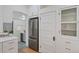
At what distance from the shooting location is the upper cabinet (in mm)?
2680

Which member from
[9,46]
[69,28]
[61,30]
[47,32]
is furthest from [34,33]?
[9,46]

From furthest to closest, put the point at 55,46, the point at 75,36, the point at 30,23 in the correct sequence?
the point at 30,23, the point at 55,46, the point at 75,36

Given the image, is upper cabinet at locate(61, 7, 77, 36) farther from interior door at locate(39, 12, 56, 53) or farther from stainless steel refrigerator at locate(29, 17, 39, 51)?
stainless steel refrigerator at locate(29, 17, 39, 51)

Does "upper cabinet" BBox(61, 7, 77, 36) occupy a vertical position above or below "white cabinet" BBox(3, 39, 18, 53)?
above

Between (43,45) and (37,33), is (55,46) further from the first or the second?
(37,33)

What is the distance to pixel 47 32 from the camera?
12.3ft

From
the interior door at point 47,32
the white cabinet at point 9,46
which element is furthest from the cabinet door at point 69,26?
the white cabinet at point 9,46

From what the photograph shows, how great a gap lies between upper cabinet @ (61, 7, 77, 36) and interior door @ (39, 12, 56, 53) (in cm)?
41

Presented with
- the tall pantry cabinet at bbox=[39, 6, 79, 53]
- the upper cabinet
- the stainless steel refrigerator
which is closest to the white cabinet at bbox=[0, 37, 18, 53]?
the tall pantry cabinet at bbox=[39, 6, 79, 53]

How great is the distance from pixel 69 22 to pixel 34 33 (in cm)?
216

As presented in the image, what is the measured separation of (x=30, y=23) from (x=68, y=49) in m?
2.77

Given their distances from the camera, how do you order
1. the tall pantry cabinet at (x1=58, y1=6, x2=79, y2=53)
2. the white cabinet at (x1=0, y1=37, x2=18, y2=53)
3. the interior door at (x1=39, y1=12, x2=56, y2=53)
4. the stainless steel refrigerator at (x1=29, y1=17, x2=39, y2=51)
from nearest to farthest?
the white cabinet at (x1=0, y1=37, x2=18, y2=53), the tall pantry cabinet at (x1=58, y1=6, x2=79, y2=53), the interior door at (x1=39, y1=12, x2=56, y2=53), the stainless steel refrigerator at (x1=29, y1=17, x2=39, y2=51)
